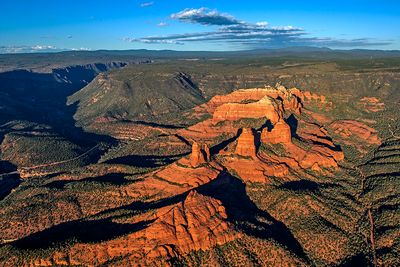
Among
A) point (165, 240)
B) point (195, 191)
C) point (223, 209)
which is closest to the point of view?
point (165, 240)

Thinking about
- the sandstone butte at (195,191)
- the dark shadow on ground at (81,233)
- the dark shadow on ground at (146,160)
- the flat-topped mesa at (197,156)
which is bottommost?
the dark shadow on ground at (146,160)

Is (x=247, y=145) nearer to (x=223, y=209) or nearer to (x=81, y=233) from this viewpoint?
(x=223, y=209)

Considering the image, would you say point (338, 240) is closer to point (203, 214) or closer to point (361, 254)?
point (361, 254)

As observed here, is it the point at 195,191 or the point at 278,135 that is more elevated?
the point at 278,135

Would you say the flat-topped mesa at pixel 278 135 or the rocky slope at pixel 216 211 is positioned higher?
the flat-topped mesa at pixel 278 135

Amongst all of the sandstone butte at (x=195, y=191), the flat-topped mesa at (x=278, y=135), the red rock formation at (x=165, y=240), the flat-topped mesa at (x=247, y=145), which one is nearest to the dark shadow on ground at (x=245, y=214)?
the sandstone butte at (x=195, y=191)

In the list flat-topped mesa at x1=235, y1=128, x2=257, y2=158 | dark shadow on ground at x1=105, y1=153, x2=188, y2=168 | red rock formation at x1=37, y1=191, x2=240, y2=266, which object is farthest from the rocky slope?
dark shadow on ground at x1=105, y1=153, x2=188, y2=168

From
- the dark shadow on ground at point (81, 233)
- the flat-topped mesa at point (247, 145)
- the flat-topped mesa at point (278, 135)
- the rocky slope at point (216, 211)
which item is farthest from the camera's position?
the flat-topped mesa at point (278, 135)

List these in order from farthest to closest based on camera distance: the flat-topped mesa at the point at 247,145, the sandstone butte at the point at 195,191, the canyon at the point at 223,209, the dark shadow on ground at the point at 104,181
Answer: the flat-topped mesa at the point at 247,145 < the dark shadow on ground at the point at 104,181 < the canyon at the point at 223,209 < the sandstone butte at the point at 195,191

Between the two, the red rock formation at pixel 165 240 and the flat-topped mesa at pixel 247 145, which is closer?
the red rock formation at pixel 165 240

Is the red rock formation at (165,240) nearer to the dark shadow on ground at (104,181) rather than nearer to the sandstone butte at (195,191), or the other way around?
the sandstone butte at (195,191)

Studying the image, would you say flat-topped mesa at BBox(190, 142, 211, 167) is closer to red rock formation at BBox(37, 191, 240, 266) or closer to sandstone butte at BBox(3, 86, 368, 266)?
sandstone butte at BBox(3, 86, 368, 266)

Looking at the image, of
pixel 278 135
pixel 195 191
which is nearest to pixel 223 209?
pixel 195 191
